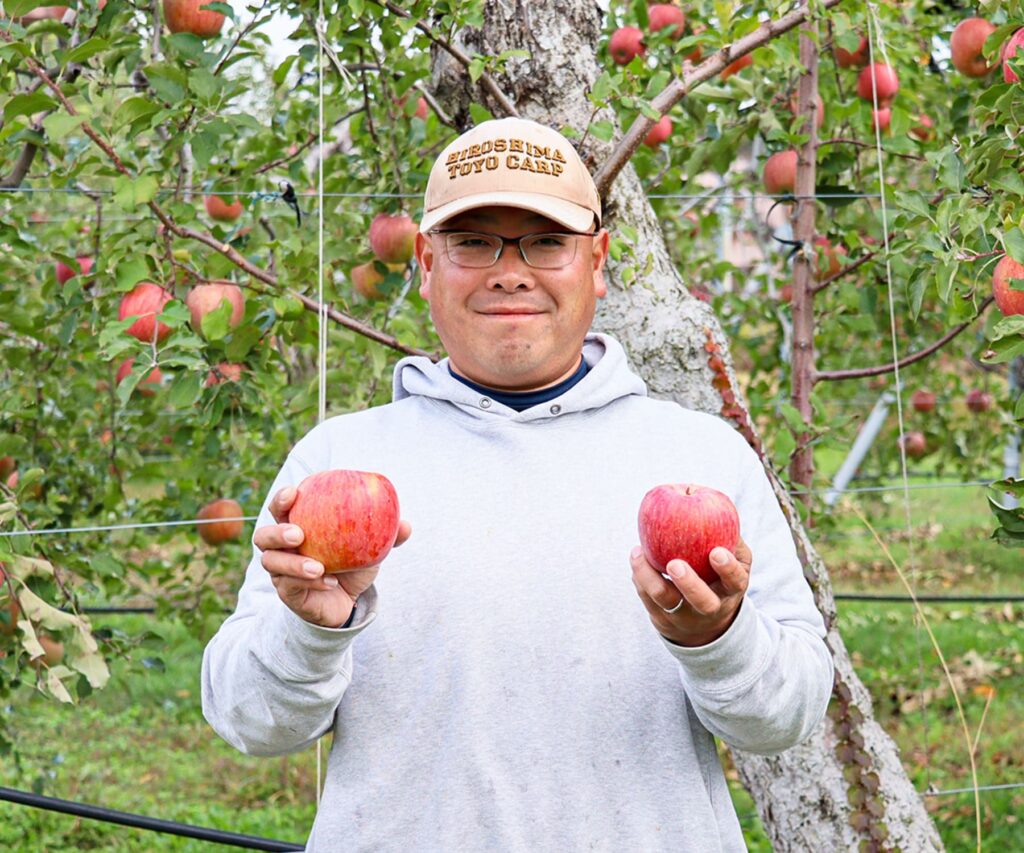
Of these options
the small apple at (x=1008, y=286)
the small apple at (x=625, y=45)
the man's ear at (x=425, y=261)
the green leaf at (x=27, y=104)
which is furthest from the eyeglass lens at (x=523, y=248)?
the small apple at (x=625, y=45)

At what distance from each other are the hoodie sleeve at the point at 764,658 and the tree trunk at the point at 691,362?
73 cm

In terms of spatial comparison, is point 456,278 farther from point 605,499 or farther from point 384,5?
point 384,5

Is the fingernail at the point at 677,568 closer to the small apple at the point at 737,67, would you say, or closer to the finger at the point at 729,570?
the finger at the point at 729,570

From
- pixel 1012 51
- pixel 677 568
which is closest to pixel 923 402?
pixel 1012 51

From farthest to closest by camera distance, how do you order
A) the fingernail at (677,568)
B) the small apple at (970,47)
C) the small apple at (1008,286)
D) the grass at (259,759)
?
the grass at (259,759)
the small apple at (970,47)
the small apple at (1008,286)
the fingernail at (677,568)

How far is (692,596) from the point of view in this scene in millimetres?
1123

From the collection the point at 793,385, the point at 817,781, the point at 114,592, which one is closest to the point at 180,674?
the point at 114,592

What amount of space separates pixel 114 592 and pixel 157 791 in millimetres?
1705

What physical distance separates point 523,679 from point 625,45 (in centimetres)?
208

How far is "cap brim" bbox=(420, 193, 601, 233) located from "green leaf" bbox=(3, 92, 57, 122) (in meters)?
0.90

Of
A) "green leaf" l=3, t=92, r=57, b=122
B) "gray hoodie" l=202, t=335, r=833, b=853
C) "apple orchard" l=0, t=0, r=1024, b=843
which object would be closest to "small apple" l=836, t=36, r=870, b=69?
"apple orchard" l=0, t=0, r=1024, b=843

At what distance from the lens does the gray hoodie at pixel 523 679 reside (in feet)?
4.21

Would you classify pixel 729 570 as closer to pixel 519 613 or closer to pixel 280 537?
pixel 519 613

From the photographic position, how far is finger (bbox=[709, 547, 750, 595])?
112cm
